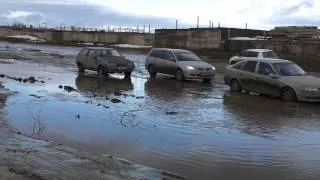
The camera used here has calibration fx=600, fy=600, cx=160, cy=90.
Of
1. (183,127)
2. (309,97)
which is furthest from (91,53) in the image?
(183,127)

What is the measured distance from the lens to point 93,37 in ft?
311

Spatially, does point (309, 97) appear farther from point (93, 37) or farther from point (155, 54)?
point (93, 37)

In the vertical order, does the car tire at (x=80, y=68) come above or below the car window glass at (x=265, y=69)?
below

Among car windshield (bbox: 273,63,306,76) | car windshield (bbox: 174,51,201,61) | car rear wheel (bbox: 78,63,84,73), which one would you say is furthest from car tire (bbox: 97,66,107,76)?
car windshield (bbox: 273,63,306,76)

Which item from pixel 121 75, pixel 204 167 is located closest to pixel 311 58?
pixel 121 75

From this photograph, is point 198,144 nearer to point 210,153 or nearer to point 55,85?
point 210,153

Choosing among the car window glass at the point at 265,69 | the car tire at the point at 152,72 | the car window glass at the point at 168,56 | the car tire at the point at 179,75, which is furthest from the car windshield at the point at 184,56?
the car window glass at the point at 265,69

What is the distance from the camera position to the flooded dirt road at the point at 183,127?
9.92m

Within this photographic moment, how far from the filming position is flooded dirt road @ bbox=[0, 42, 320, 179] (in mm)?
9922

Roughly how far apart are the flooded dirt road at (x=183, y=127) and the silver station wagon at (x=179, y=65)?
3935mm

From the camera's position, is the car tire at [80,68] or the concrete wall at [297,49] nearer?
the car tire at [80,68]

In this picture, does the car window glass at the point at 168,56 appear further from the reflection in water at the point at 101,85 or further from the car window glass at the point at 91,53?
the car window glass at the point at 91,53

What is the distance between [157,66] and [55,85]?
6.83m

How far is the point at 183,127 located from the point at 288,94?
7015 mm
